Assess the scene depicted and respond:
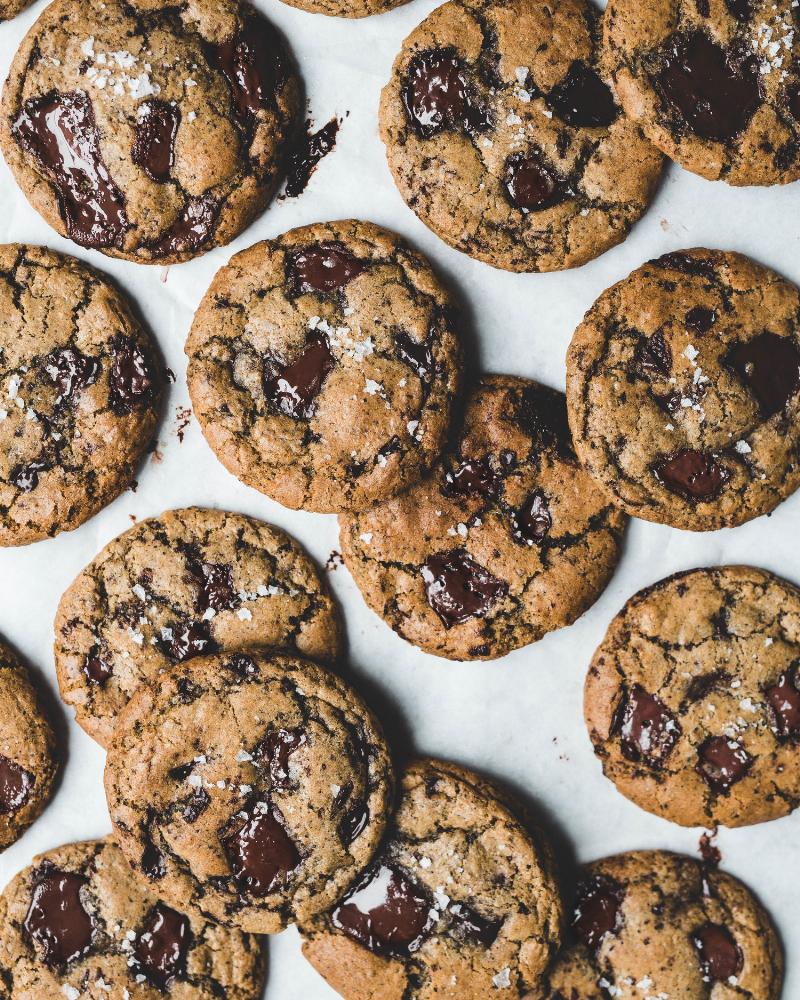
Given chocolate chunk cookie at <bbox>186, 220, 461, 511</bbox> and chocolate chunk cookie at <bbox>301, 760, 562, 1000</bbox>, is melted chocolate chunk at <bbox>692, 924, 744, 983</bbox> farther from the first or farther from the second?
chocolate chunk cookie at <bbox>186, 220, 461, 511</bbox>

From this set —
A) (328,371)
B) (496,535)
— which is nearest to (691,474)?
(496,535)

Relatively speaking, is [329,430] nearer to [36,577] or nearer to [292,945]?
[36,577]

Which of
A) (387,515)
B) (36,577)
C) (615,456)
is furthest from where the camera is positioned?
(36,577)

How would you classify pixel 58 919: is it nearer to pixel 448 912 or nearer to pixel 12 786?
pixel 12 786

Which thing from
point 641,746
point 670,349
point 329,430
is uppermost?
point 670,349

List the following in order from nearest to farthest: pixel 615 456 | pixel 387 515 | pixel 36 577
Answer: pixel 615 456, pixel 387 515, pixel 36 577

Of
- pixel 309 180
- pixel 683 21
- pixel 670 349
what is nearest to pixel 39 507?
pixel 309 180
